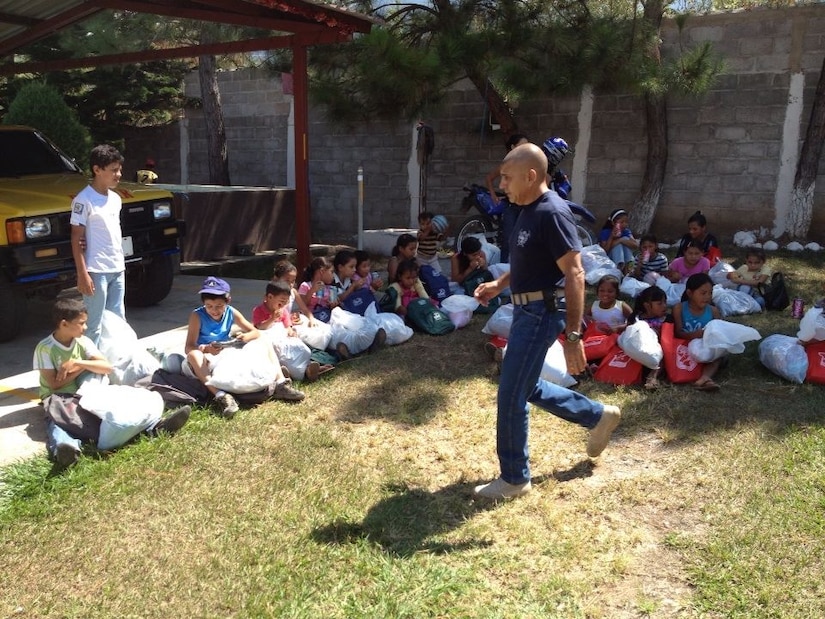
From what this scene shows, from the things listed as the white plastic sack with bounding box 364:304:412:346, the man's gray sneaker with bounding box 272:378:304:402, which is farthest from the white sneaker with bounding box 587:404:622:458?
the white plastic sack with bounding box 364:304:412:346

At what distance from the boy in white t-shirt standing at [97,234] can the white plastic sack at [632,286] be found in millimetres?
4952

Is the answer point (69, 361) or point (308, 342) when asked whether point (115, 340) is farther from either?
point (308, 342)

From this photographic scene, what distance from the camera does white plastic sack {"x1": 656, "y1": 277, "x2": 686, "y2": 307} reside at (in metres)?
7.33

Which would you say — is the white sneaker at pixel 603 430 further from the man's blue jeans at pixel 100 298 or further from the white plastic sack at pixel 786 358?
the man's blue jeans at pixel 100 298

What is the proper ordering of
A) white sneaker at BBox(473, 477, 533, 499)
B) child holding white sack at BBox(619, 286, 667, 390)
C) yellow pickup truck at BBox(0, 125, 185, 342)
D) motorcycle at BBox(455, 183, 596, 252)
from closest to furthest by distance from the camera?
1. white sneaker at BBox(473, 477, 533, 499)
2. child holding white sack at BBox(619, 286, 667, 390)
3. yellow pickup truck at BBox(0, 125, 185, 342)
4. motorcycle at BBox(455, 183, 596, 252)

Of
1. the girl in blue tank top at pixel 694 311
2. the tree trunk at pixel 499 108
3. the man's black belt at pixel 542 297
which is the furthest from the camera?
the tree trunk at pixel 499 108

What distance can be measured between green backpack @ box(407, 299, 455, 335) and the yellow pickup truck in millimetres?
2367

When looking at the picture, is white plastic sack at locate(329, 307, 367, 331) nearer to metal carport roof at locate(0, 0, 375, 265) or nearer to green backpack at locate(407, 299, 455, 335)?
green backpack at locate(407, 299, 455, 335)

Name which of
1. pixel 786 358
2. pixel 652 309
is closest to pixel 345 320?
pixel 652 309

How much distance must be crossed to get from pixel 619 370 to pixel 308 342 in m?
2.26

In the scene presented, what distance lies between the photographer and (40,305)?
311 inches

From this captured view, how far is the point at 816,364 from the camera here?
520 cm

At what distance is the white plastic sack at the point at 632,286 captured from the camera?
7.75 meters

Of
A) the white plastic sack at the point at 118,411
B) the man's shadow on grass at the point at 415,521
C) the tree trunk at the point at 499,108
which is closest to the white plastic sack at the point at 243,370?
the white plastic sack at the point at 118,411
